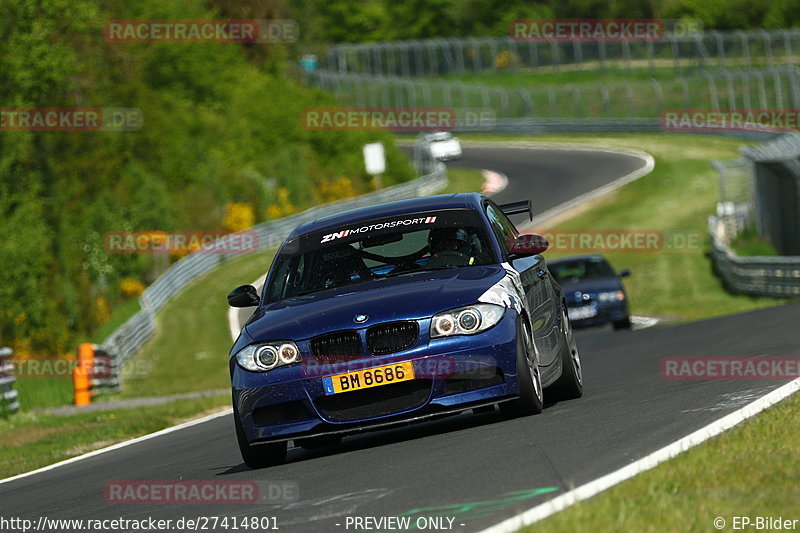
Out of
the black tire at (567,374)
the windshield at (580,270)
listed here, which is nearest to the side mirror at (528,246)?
the black tire at (567,374)

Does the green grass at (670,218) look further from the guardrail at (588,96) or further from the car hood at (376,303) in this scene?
the car hood at (376,303)

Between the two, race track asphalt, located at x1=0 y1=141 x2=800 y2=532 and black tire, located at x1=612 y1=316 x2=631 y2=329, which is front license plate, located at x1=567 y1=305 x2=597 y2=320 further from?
race track asphalt, located at x1=0 y1=141 x2=800 y2=532

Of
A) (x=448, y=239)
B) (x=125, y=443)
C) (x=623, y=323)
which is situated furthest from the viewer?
(x=623, y=323)

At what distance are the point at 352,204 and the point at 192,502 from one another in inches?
1942

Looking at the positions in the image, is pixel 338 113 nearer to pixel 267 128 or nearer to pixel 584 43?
pixel 267 128

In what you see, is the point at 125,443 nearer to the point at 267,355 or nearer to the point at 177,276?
the point at 267,355

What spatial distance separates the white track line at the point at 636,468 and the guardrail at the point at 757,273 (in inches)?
772

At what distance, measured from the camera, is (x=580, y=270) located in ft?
86.0

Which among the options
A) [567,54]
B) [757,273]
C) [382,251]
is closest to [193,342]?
[757,273]

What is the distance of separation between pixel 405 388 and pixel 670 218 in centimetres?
4170

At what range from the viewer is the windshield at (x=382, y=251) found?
390 inches

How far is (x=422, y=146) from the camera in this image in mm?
80250

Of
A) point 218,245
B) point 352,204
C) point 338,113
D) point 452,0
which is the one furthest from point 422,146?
point 452,0

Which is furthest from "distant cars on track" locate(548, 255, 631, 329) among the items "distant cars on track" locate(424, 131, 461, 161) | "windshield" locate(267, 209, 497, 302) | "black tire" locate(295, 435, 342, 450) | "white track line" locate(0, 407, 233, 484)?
"distant cars on track" locate(424, 131, 461, 161)
